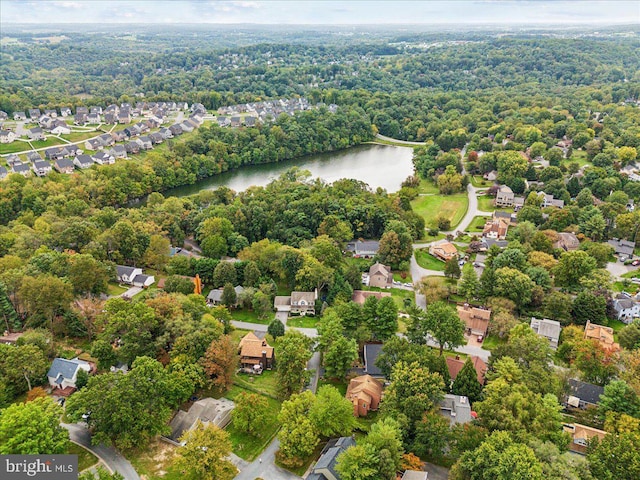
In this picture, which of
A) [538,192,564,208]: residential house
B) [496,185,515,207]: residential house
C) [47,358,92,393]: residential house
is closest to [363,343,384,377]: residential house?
[47,358,92,393]: residential house

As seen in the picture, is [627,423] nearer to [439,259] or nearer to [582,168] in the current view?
[439,259]

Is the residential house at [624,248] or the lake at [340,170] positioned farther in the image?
the lake at [340,170]

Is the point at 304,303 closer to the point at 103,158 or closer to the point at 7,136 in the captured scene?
the point at 103,158

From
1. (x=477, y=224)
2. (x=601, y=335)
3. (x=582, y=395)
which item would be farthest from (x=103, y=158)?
(x=582, y=395)

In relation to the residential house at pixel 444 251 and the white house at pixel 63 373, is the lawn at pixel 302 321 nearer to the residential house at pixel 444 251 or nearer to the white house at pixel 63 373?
the white house at pixel 63 373

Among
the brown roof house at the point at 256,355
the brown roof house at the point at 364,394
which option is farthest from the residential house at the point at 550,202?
the brown roof house at the point at 256,355
